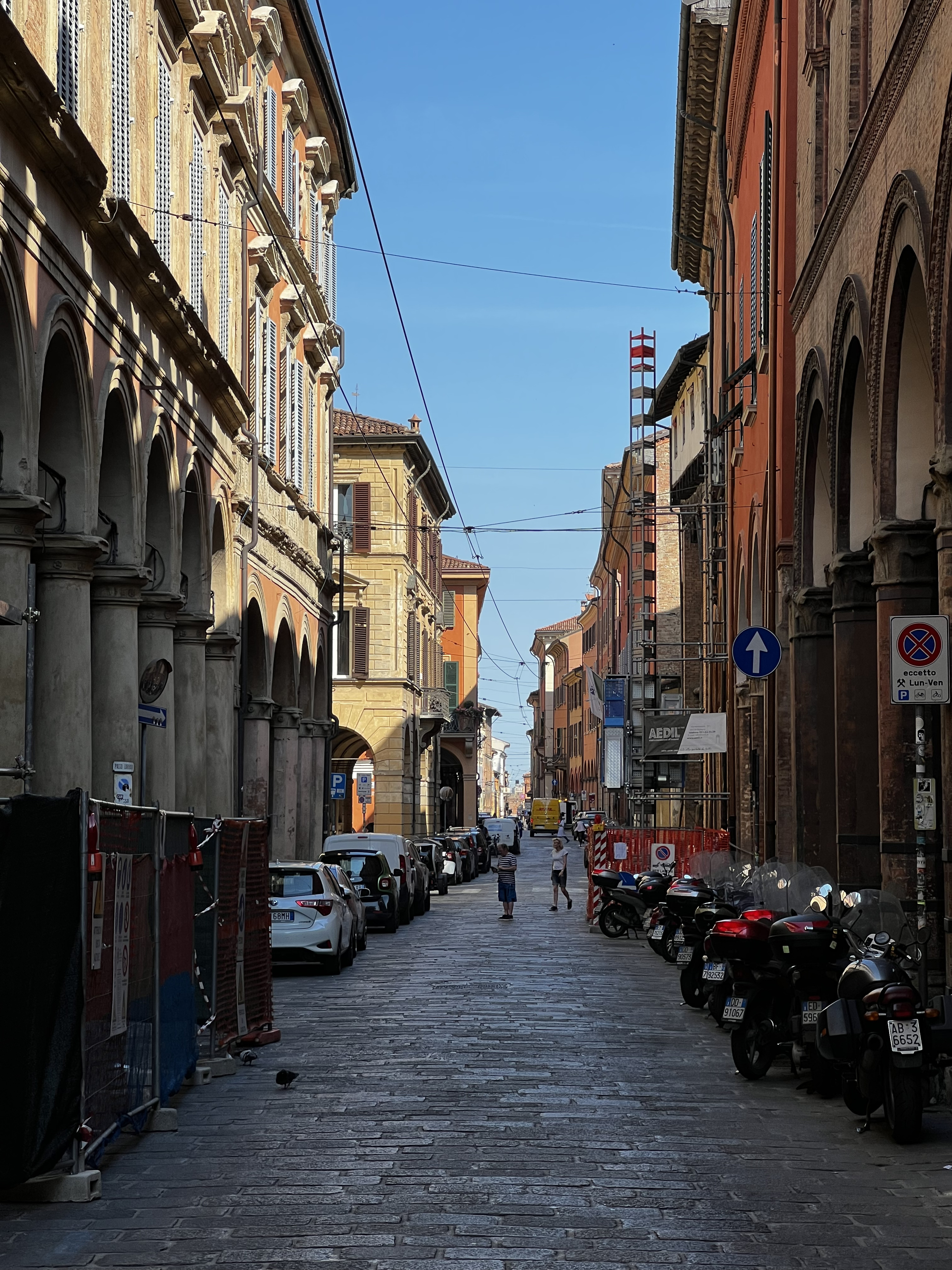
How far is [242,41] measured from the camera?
30281mm

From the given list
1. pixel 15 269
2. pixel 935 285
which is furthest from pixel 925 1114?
pixel 15 269

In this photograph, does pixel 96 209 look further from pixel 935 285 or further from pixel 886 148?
pixel 935 285

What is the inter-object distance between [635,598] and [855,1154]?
51.4 meters

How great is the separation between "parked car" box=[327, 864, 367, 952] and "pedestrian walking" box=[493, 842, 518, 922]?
22.9 ft

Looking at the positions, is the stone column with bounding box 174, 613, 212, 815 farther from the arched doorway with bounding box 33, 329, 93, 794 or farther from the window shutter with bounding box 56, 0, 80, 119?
the window shutter with bounding box 56, 0, 80, 119

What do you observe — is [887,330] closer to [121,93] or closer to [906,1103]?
[906,1103]

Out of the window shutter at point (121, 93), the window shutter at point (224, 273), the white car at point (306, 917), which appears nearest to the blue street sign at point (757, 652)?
the white car at point (306, 917)

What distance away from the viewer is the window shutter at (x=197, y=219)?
26000 millimetres

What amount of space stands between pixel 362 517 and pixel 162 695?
3761cm

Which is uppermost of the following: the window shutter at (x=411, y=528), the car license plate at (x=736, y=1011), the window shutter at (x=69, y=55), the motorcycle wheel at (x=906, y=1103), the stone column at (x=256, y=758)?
the window shutter at (x=411, y=528)

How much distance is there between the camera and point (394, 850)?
106 feet

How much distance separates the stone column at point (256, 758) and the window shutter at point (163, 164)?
11.2 meters

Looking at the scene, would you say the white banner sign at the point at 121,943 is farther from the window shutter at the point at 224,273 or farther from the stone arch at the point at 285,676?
the stone arch at the point at 285,676

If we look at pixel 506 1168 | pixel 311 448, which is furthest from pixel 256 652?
pixel 506 1168
